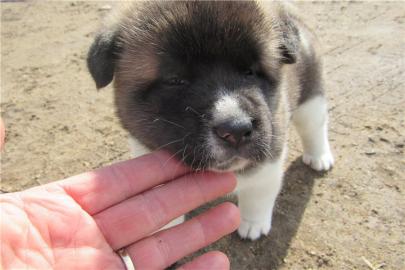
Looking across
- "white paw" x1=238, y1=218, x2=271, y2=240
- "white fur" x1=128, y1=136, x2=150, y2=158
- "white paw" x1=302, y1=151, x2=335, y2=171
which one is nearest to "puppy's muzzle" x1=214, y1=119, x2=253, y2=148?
"white fur" x1=128, y1=136, x2=150, y2=158

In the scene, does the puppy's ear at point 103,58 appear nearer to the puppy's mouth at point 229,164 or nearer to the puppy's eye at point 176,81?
the puppy's eye at point 176,81

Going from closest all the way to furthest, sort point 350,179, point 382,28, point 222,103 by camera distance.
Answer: point 222,103
point 350,179
point 382,28

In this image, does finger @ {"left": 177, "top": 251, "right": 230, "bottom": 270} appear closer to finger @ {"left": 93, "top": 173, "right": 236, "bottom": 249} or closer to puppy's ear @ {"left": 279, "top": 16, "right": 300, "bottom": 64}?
finger @ {"left": 93, "top": 173, "right": 236, "bottom": 249}

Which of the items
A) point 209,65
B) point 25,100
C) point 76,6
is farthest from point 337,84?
point 76,6

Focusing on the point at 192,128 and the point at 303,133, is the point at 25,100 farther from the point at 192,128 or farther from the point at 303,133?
the point at 192,128

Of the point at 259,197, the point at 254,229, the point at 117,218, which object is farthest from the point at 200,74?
the point at 254,229

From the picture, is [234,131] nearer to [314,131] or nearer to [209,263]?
[209,263]

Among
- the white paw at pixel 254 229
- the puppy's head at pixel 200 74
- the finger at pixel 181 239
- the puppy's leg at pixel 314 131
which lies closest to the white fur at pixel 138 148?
the puppy's head at pixel 200 74
